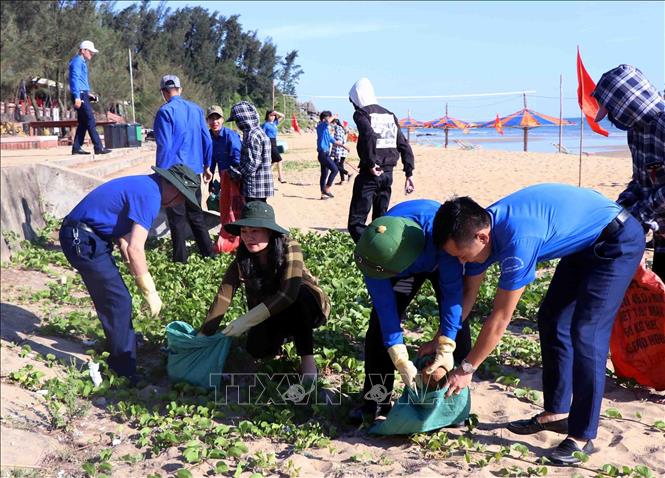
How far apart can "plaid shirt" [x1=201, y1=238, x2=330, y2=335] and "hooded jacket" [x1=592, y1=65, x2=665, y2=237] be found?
1816 millimetres

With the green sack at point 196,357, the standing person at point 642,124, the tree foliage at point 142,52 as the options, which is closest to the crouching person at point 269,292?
the green sack at point 196,357

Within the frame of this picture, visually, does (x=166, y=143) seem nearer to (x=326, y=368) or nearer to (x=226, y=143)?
(x=226, y=143)

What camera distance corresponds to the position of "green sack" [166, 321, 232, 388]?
404 cm

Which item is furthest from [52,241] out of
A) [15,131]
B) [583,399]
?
[15,131]

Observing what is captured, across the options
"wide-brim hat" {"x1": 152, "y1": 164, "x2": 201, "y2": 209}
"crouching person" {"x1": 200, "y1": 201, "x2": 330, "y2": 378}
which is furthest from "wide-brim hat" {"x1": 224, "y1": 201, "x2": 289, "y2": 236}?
"wide-brim hat" {"x1": 152, "y1": 164, "x2": 201, "y2": 209}

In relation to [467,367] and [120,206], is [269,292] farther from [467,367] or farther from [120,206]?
[467,367]

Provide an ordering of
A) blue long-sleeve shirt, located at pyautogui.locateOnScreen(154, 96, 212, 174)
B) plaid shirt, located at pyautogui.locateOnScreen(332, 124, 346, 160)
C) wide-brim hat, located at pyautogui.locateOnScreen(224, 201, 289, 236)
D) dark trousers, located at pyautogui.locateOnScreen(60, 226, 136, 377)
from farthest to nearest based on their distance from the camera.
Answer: plaid shirt, located at pyautogui.locateOnScreen(332, 124, 346, 160) < blue long-sleeve shirt, located at pyautogui.locateOnScreen(154, 96, 212, 174) < dark trousers, located at pyautogui.locateOnScreen(60, 226, 136, 377) < wide-brim hat, located at pyautogui.locateOnScreen(224, 201, 289, 236)

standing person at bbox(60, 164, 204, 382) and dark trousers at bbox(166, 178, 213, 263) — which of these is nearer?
standing person at bbox(60, 164, 204, 382)

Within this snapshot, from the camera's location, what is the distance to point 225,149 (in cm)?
763

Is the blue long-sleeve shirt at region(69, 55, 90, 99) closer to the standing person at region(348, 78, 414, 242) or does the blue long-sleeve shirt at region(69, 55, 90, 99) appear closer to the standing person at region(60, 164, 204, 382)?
the standing person at region(348, 78, 414, 242)

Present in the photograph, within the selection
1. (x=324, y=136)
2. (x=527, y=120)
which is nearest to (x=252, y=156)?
(x=324, y=136)

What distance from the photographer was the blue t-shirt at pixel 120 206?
4.07 meters

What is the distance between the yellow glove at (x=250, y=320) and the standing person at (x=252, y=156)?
3.08 meters

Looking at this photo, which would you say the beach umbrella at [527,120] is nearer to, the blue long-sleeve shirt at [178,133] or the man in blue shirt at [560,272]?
the blue long-sleeve shirt at [178,133]
